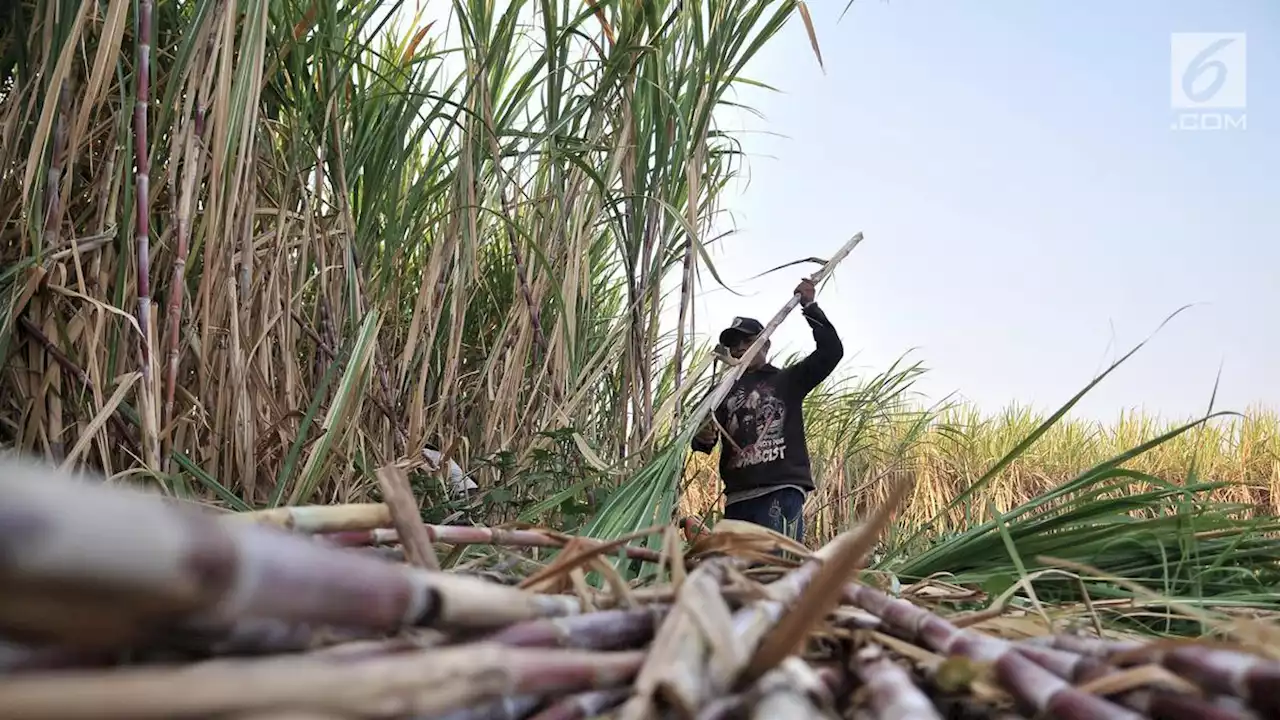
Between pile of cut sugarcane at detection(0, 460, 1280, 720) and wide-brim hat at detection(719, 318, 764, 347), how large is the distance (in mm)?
2232

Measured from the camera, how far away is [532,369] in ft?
6.72

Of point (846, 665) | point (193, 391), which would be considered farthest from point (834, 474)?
point (846, 665)

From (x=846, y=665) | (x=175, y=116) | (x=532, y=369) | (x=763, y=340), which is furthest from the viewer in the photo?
(x=532, y=369)

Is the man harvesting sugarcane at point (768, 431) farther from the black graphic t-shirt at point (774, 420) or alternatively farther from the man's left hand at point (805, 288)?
the man's left hand at point (805, 288)

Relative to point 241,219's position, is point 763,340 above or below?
below

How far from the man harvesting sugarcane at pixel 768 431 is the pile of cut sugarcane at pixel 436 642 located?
2.15m

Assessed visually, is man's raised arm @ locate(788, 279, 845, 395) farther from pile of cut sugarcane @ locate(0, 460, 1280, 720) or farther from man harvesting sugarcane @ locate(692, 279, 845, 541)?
pile of cut sugarcane @ locate(0, 460, 1280, 720)

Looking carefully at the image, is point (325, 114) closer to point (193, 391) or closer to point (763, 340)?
point (193, 391)

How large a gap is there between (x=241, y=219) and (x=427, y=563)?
0.99 meters

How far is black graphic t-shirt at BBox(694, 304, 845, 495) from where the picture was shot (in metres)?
2.62

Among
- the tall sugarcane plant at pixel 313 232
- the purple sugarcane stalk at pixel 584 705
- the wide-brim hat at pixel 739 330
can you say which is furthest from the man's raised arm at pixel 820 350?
the purple sugarcane stalk at pixel 584 705

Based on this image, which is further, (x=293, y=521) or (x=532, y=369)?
(x=532, y=369)

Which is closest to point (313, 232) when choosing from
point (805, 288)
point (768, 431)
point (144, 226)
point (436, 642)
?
point (144, 226)

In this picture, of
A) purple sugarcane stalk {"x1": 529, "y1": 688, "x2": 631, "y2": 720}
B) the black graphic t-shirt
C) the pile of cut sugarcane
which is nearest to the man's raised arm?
the black graphic t-shirt
